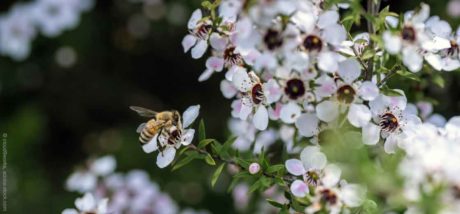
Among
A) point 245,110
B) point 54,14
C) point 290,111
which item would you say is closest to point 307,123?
point 290,111

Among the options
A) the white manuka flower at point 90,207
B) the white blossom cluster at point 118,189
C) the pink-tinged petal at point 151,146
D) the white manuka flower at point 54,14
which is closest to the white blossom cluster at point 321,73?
the pink-tinged petal at point 151,146

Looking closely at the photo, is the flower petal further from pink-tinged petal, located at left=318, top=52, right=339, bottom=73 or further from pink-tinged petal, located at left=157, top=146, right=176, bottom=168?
pink-tinged petal, located at left=318, top=52, right=339, bottom=73

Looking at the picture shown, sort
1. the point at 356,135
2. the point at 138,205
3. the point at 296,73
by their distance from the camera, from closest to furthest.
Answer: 1. the point at 296,73
2. the point at 356,135
3. the point at 138,205

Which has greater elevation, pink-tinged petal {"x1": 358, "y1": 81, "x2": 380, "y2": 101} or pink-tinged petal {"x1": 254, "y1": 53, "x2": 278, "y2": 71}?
pink-tinged petal {"x1": 254, "y1": 53, "x2": 278, "y2": 71}

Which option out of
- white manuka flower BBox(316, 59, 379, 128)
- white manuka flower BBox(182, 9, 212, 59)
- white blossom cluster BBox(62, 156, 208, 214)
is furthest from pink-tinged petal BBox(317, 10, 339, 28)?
white blossom cluster BBox(62, 156, 208, 214)

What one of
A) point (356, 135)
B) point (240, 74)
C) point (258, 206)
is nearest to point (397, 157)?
point (356, 135)

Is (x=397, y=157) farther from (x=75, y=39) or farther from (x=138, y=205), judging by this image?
(x=75, y=39)

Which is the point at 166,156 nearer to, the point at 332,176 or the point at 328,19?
the point at 332,176
